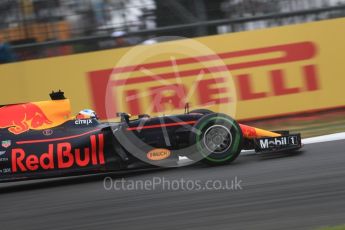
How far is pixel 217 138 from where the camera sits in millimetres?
7078

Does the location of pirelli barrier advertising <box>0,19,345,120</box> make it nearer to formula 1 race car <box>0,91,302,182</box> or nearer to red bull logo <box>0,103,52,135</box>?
formula 1 race car <box>0,91,302,182</box>

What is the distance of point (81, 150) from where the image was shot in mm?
→ 6930

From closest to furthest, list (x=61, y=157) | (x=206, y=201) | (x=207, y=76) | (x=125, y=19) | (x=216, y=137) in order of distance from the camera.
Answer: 1. (x=206, y=201)
2. (x=61, y=157)
3. (x=216, y=137)
4. (x=207, y=76)
5. (x=125, y=19)

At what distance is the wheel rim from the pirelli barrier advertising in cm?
312

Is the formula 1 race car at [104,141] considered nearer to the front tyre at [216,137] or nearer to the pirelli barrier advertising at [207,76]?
the front tyre at [216,137]

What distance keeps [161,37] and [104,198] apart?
5045mm

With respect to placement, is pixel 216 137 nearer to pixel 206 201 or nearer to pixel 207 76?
pixel 206 201

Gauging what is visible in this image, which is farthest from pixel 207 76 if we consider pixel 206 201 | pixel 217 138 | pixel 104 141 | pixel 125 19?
pixel 206 201

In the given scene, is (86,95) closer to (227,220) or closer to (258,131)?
(258,131)

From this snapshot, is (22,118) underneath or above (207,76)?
underneath

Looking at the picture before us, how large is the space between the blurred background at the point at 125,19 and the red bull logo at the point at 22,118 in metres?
3.51

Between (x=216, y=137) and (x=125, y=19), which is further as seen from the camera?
(x=125, y=19)

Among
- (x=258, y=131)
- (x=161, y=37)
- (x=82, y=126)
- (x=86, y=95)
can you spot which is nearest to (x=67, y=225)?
(x=82, y=126)

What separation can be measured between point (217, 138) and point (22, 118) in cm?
222
